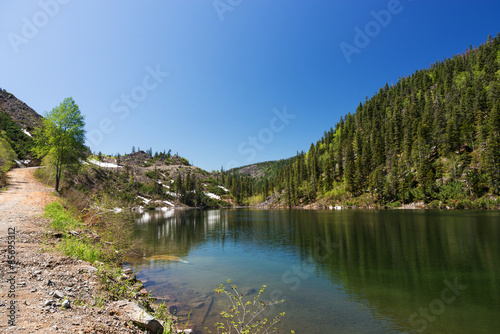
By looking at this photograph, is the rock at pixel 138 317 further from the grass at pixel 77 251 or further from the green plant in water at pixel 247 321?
the grass at pixel 77 251

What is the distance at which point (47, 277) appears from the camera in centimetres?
838

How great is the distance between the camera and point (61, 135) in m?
33.8

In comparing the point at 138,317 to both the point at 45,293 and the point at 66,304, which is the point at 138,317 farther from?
the point at 45,293

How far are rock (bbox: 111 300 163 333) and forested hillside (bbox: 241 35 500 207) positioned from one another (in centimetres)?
8776

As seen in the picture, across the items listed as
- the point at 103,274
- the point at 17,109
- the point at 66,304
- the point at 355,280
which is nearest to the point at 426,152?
the point at 355,280

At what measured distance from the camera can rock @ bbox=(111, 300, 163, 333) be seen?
691 centimetres

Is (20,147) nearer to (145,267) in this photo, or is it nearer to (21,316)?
(145,267)

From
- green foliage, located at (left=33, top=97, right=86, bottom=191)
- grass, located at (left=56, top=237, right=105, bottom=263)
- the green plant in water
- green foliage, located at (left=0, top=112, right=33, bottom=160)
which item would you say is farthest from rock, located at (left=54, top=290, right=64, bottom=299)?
green foliage, located at (left=0, top=112, right=33, bottom=160)

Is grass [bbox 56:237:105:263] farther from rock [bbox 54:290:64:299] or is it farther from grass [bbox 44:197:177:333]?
rock [bbox 54:290:64:299]

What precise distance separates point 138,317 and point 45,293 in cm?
306

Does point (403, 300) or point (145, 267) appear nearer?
point (403, 300)

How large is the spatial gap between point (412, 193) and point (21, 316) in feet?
349

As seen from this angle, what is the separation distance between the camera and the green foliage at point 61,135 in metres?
33.3

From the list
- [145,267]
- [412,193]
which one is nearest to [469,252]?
[145,267]
